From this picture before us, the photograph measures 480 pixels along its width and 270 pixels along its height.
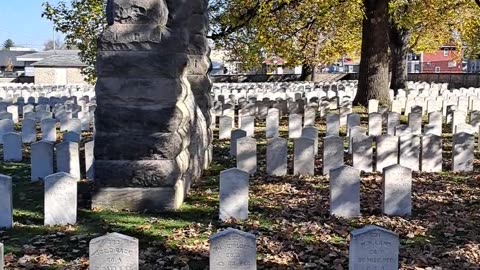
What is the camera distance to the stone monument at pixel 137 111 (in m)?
7.47

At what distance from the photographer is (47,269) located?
5.46 m

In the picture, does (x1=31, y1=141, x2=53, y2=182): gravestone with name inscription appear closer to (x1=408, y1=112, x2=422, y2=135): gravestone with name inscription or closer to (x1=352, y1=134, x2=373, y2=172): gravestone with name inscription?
(x1=352, y1=134, x2=373, y2=172): gravestone with name inscription

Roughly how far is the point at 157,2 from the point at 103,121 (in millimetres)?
1564

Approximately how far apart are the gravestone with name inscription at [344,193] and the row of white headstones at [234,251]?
8.18ft

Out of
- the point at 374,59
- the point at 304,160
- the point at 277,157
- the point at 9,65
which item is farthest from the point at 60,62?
the point at 304,160

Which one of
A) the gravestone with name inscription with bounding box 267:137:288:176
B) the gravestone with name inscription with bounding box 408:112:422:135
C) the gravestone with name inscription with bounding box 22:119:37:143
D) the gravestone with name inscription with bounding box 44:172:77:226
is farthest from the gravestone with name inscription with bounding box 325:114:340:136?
the gravestone with name inscription with bounding box 44:172:77:226

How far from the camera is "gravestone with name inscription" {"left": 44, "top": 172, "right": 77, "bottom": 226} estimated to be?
6785 millimetres

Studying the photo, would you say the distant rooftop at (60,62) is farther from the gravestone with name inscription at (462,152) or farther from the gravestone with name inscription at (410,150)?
the gravestone with name inscription at (462,152)

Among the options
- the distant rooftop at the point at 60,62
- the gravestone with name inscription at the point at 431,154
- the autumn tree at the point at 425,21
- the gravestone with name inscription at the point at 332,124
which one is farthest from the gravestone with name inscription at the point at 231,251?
the distant rooftop at the point at 60,62

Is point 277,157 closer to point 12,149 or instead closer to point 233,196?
point 233,196

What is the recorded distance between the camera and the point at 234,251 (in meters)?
4.45

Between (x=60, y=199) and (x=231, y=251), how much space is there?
2998 mm

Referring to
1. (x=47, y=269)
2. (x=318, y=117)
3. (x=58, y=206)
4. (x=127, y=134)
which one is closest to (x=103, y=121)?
(x=127, y=134)

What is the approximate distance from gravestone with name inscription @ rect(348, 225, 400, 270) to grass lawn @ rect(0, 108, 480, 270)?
0.84 meters
